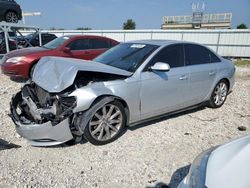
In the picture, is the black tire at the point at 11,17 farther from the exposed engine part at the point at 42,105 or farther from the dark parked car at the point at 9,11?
the exposed engine part at the point at 42,105

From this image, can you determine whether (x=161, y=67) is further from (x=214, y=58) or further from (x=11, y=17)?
(x=11, y=17)

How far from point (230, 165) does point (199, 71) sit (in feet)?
11.4

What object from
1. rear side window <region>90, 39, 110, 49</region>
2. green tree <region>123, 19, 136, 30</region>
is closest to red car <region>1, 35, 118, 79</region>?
rear side window <region>90, 39, 110, 49</region>

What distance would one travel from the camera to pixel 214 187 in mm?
1423

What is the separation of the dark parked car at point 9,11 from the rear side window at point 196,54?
1045 cm

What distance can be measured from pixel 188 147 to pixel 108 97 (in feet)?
4.78

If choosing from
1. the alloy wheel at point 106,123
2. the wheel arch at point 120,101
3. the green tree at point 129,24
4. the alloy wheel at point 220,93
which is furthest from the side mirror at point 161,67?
the green tree at point 129,24

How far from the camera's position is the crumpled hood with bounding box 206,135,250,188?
4.70ft

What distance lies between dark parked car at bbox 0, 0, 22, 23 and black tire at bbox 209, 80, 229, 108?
10.9m

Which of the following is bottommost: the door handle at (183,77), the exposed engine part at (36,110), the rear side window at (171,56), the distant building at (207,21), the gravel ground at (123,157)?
the gravel ground at (123,157)

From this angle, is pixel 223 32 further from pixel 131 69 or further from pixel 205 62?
pixel 131 69

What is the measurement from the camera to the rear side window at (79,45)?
8117mm

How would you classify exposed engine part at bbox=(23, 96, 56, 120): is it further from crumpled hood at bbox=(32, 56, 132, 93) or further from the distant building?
the distant building

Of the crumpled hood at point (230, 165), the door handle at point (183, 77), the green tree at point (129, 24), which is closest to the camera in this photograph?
the crumpled hood at point (230, 165)
